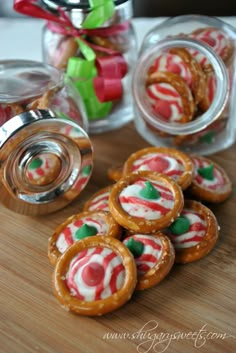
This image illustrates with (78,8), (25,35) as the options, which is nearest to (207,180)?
(78,8)

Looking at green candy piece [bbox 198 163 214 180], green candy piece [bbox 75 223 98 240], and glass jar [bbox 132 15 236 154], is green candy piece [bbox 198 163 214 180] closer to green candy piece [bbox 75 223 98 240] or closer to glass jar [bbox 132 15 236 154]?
glass jar [bbox 132 15 236 154]

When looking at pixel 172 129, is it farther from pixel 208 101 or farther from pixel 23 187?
pixel 23 187

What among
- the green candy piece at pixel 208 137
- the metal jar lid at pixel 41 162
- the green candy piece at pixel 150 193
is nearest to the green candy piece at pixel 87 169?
the metal jar lid at pixel 41 162

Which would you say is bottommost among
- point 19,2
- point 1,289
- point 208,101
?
point 1,289

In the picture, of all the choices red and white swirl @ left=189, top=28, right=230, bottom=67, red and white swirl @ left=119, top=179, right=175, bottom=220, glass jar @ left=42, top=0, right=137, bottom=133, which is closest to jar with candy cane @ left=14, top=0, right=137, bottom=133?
glass jar @ left=42, top=0, right=137, bottom=133

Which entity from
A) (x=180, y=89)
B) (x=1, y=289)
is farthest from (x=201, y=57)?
(x=1, y=289)

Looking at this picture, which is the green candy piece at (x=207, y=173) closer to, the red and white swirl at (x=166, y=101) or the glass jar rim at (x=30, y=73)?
the red and white swirl at (x=166, y=101)
